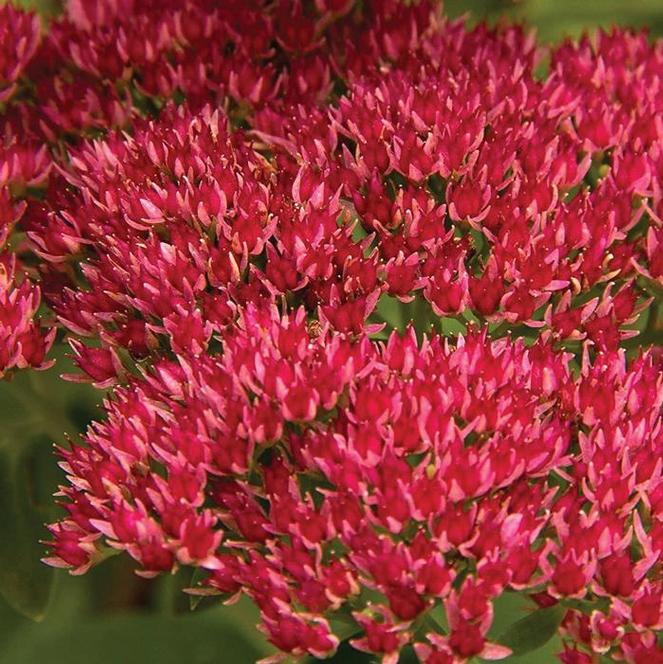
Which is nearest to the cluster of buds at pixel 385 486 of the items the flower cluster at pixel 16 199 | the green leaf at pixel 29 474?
the flower cluster at pixel 16 199

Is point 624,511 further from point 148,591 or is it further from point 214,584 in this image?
point 148,591

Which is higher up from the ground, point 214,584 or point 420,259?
point 420,259

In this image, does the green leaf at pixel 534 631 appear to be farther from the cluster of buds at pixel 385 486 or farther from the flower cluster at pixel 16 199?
the flower cluster at pixel 16 199

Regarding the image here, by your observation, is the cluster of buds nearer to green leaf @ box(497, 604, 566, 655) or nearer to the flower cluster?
green leaf @ box(497, 604, 566, 655)

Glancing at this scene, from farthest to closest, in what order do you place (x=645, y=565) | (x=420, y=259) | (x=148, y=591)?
1. (x=148, y=591)
2. (x=420, y=259)
3. (x=645, y=565)

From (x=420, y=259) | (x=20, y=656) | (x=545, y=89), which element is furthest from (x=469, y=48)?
(x=20, y=656)

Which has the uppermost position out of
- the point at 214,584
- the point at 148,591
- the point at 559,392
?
the point at 559,392
